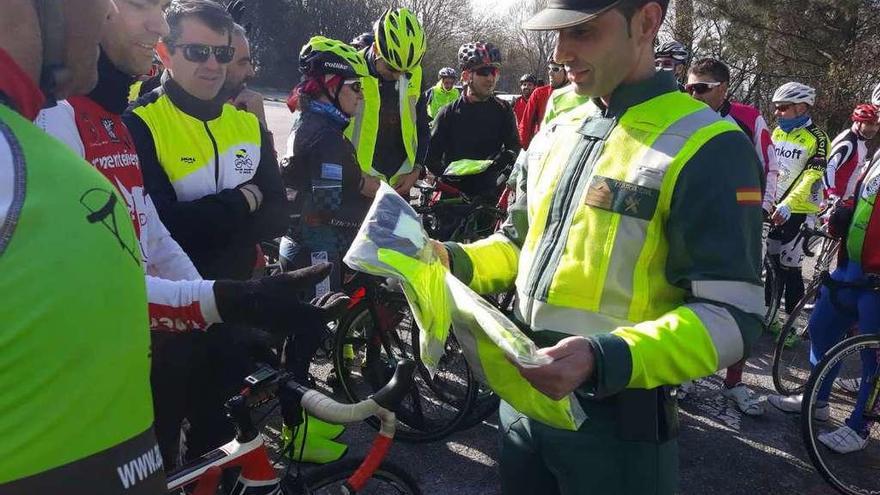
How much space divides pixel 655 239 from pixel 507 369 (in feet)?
1.48

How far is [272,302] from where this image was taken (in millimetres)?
1660

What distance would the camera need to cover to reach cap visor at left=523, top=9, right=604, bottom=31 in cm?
142

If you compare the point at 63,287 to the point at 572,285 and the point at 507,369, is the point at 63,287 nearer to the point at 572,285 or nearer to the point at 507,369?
the point at 507,369

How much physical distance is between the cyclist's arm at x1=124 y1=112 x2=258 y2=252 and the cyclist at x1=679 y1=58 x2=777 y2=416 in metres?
2.79

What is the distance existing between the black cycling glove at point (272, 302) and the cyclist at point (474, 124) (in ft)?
13.6

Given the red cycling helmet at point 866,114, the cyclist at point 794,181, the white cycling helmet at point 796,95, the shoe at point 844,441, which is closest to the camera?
Result: the shoe at point 844,441

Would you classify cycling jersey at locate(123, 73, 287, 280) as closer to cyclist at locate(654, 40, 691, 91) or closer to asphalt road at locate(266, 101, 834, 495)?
asphalt road at locate(266, 101, 834, 495)

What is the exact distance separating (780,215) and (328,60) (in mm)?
3682

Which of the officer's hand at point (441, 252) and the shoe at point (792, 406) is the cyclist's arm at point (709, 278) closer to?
the officer's hand at point (441, 252)

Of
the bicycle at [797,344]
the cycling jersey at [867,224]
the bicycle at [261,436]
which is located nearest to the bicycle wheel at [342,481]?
the bicycle at [261,436]

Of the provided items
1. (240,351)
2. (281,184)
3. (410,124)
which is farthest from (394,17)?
(240,351)

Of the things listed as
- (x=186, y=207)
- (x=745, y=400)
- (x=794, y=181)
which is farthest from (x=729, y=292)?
(x=794, y=181)

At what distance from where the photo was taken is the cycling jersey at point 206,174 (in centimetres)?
259

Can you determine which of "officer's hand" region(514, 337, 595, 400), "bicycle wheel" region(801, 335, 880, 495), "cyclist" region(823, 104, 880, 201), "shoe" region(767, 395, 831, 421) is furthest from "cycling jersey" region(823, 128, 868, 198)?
"officer's hand" region(514, 337, 595, 400)
